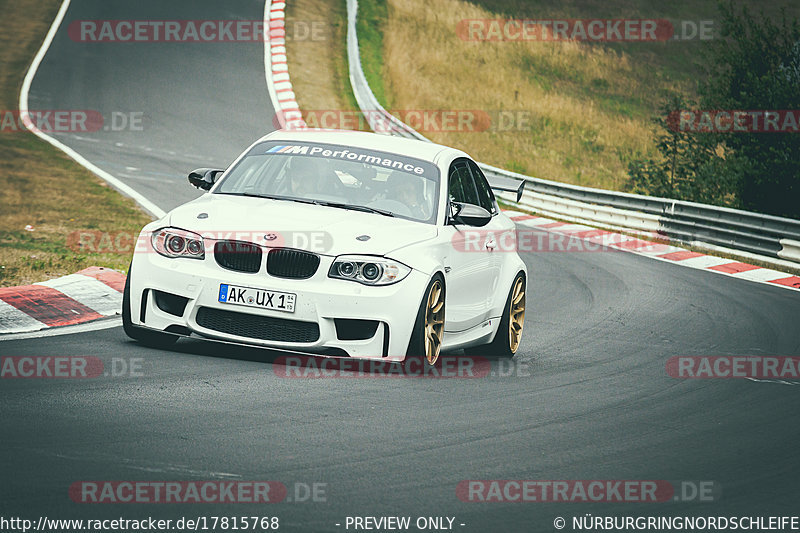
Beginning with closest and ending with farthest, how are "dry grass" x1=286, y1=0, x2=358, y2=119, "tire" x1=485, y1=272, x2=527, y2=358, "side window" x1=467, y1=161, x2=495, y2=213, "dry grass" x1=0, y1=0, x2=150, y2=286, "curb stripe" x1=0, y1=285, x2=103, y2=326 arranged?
"curb stripe" x1=0, y1=285, x2=103, y2=326, "tire" x1=485, y1=272, x2=527, y2=358, "side window" x1=467, y1=161, x2=495, y2=213, "dry grass" x1=0, y1=0, x2=150, y2=286, "dry grass" x1=286, y1=0, x2=358, y2=119

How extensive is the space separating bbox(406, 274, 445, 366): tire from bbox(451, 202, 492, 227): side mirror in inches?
25.7

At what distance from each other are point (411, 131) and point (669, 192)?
603 centimetres

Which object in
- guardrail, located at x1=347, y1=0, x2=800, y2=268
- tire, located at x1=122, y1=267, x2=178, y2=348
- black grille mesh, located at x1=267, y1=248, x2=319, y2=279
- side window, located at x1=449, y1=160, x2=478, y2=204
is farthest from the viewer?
guardrail, located at x1=347, y1=0, x2=800, y2=268

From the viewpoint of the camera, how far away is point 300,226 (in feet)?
25.0

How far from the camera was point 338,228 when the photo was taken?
768 centimetres

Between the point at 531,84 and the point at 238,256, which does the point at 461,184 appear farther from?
the point at 531,84

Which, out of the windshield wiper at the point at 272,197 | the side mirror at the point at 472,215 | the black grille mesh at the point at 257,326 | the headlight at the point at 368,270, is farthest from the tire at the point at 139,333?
the side mirror at the point at 472,215

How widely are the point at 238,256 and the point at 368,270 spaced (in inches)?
33.9

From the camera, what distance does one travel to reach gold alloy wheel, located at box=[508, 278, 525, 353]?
9.41 metres

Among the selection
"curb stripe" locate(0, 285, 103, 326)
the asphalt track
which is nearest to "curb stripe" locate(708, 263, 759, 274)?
the asphalt track

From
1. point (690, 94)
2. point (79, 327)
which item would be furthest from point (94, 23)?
point (79, 327)

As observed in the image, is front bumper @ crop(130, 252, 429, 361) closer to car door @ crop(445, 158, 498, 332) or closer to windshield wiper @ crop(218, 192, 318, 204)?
car door @ crop(445, 158, 498, 332)

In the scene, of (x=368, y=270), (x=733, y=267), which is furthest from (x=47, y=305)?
(x=733, y=267)

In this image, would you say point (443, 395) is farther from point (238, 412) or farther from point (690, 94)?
point (690, 94)
